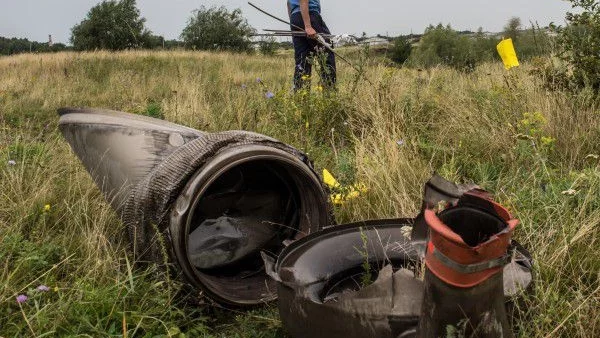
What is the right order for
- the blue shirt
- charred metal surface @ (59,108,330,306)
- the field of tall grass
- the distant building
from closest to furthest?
the field of tall grass < charred metal surface @ (59,108,330,306) < the distant building < the blue shirt

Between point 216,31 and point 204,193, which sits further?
point 216,31

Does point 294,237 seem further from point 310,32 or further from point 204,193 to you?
point 310,32

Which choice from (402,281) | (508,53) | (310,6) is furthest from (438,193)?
(310,6)

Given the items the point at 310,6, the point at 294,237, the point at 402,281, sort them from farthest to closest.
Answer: the point at 310,6 < the point at 294,237 < the point at 402,281

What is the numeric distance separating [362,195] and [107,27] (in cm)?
4096

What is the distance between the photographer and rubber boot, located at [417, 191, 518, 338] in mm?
1303

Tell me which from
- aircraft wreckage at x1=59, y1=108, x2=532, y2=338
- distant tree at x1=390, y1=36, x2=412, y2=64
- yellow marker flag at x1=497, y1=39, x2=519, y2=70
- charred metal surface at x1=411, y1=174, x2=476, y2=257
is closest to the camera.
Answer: aircraft wreckage at x1=59, y1=108, x2=532, y2=338

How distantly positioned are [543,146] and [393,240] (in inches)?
53.4

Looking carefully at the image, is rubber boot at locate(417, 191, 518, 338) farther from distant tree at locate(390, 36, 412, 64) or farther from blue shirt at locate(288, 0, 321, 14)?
distant tree at locate(390, 36, 412, 64)

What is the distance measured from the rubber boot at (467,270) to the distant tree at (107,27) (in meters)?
37.8

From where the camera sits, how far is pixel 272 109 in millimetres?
5102

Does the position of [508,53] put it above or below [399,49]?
above

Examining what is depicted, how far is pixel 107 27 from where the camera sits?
1583 inches

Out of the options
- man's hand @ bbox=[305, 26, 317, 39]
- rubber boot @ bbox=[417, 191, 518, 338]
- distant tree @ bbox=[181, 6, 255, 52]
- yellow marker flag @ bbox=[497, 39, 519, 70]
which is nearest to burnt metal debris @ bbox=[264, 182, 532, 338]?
rubber boot @ bbox=[417, 191, 518, 338]
